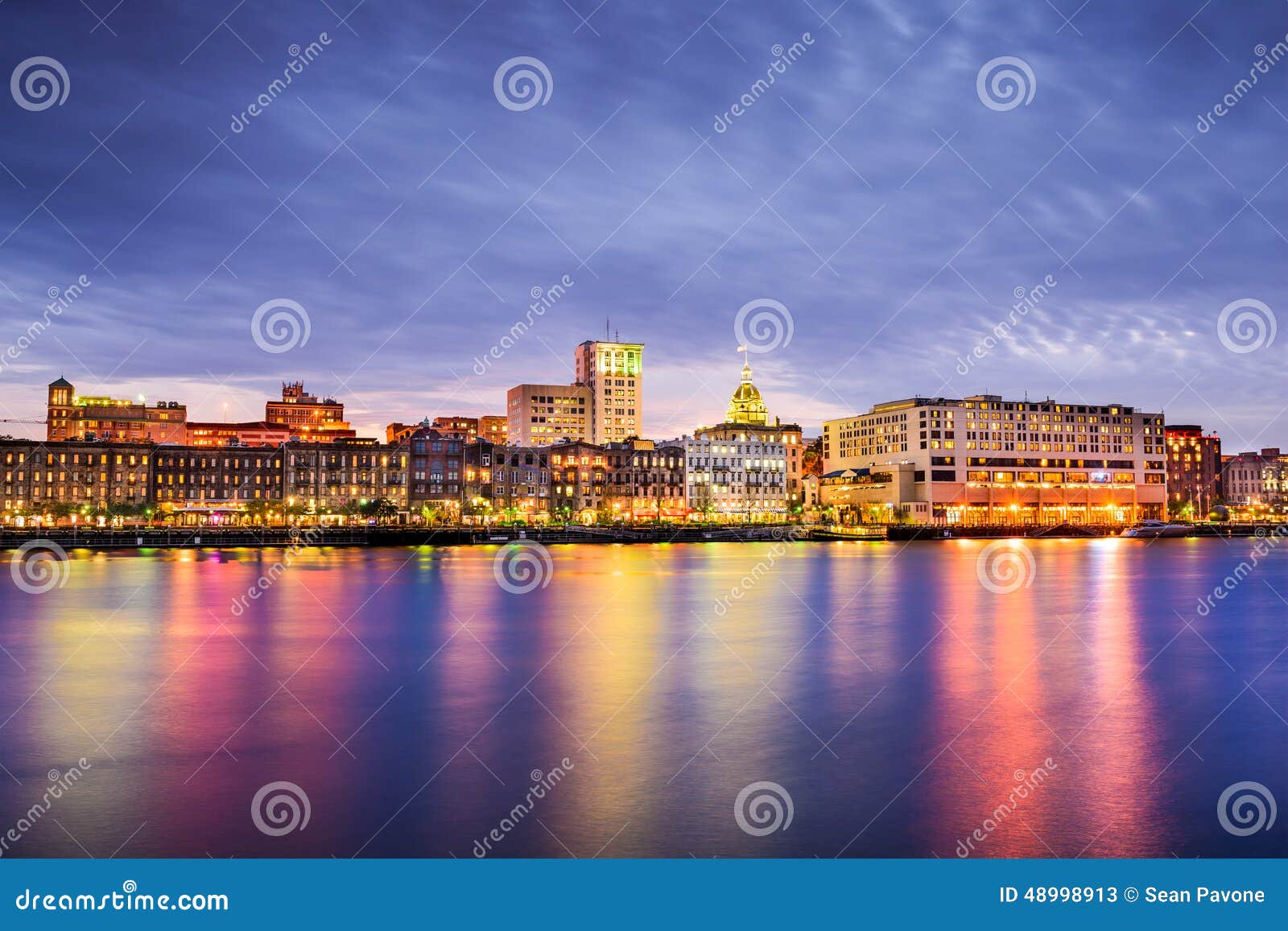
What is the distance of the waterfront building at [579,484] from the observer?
13562 cm

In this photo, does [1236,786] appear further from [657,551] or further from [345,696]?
[657,551]

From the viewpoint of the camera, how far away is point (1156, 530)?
483ft

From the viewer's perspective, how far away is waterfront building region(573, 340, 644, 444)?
626ft

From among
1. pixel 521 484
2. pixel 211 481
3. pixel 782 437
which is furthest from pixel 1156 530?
pixel 211 481

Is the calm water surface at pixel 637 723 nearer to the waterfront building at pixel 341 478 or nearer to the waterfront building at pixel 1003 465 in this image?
the waterfront building at pixel 341 478

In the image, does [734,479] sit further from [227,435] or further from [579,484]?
[227,435]

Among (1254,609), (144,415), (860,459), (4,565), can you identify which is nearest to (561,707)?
(1254,609)

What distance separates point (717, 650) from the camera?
2891 centimetres

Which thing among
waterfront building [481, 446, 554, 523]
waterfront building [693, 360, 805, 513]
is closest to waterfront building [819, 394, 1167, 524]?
waterfront building [693, 360, 805, 513]

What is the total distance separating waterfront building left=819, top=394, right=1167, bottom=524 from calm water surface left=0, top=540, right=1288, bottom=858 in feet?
390

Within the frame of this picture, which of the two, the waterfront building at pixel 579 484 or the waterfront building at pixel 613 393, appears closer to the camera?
the waterfront building at pixel 579 484

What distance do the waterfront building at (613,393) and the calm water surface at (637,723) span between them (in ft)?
489

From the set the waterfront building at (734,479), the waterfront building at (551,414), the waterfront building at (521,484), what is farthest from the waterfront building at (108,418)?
the waterfront building at (734,479)
